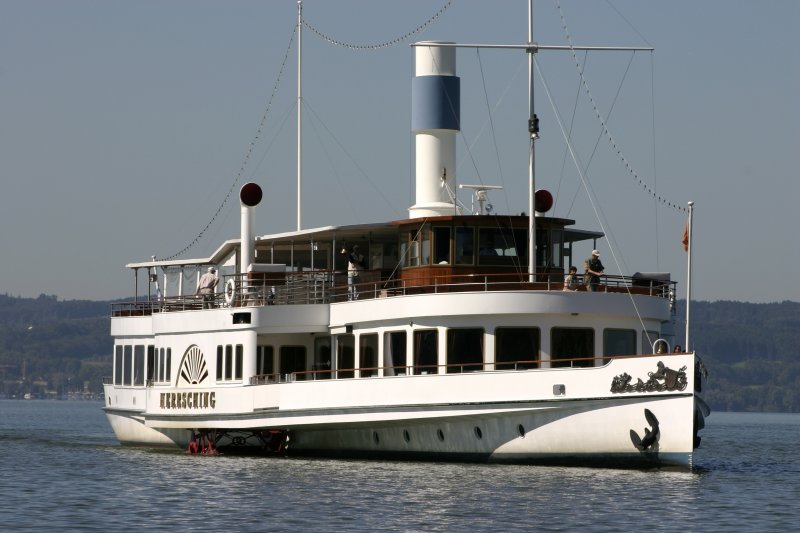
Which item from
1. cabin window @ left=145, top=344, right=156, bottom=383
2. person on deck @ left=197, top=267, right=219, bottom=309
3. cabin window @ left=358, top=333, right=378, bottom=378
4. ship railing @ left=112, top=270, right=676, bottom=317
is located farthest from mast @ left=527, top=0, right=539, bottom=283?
cabin window @ left=145, top=344, right=156, bottom=383

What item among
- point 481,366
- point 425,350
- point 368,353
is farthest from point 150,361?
point 481,366

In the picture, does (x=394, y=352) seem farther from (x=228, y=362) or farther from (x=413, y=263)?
(x=228, y=362)

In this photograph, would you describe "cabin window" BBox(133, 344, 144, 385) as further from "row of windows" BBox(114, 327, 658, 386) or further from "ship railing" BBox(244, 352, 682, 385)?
"ship railing" BBox(244, 352, 682, 385)

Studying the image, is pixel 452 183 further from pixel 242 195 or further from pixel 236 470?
pixel 236 470

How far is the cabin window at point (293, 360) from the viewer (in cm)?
3859

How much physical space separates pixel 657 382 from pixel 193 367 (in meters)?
14.2

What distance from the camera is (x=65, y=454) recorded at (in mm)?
44125

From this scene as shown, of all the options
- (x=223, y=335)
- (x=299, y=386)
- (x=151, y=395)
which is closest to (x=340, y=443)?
(x=299, y=386)

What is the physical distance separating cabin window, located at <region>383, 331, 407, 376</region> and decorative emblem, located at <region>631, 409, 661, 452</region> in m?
6.31

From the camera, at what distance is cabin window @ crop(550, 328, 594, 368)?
1332 inches

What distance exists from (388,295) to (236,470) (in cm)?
599

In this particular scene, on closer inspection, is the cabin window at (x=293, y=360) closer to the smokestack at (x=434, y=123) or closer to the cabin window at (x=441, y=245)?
the cabin window at (x=441, y=245)

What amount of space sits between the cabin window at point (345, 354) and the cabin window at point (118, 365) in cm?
1107

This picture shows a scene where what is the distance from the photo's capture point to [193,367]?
4025 cm
